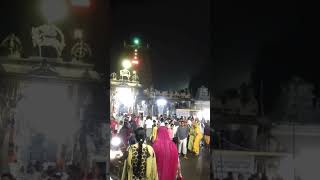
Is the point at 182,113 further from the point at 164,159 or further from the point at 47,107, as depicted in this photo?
the point at 47,107

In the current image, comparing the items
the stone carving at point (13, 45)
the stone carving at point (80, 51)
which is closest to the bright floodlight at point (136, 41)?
the stone carving at point (80, 51)

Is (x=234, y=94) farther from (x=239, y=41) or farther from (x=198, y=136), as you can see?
(x=198, y=136)

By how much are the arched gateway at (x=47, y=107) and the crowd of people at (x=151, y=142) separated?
82cm

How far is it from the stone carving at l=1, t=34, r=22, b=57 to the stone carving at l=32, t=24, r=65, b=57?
12cm

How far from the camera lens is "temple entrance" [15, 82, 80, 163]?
3.72 m

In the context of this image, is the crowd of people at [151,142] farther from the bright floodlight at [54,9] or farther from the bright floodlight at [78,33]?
the bright floodlight at [54,9]

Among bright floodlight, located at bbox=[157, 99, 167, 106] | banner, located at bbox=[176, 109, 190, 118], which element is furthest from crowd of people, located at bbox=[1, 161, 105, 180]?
banner, located at bbox=[176, 109, 190, 118]

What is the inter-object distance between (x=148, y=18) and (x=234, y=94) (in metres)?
1.11

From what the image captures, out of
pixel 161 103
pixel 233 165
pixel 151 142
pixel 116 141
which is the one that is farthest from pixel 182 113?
pixel 233 165

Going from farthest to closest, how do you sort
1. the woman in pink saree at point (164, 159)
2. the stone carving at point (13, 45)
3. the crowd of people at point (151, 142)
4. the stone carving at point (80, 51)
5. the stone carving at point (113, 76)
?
the woman in pink saree at point (164, 159) < the crowd of people at point (151, 142) < the stone carving at point (113, 76) < the stone carving at point (80, 51) < the stone carving at point (13, 45)

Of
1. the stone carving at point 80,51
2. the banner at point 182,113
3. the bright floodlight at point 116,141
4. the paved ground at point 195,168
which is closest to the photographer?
the stone carving at point 80,51

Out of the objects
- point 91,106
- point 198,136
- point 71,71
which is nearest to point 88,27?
point 71,71

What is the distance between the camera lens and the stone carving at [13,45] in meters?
3.67

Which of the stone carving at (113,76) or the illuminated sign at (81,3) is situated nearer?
the illuminated sign at (81,3)
